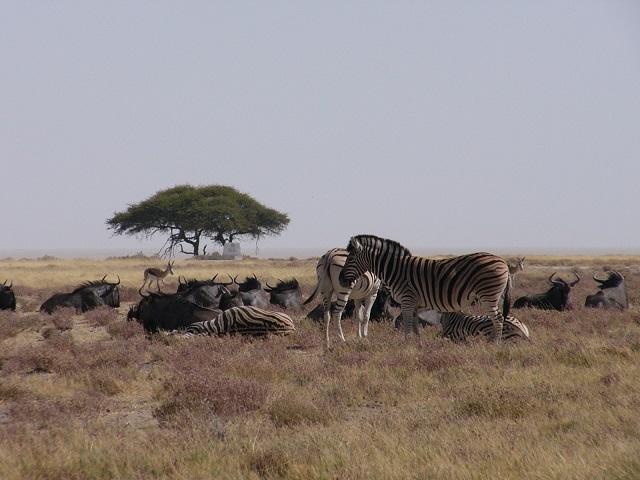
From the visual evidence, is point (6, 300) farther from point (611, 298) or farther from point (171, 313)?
point (611, 298)

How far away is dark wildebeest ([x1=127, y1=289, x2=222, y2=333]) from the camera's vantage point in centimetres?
1363

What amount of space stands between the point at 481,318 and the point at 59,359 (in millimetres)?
6571

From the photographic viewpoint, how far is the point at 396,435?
21.3 ft

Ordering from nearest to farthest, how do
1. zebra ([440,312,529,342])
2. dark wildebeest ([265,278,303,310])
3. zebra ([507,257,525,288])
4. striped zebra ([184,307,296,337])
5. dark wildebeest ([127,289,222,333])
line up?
zebra ([440,312,529,342])
striped zebra ([184,307,296,337])
dark wildebeest ([127,289,222,333])
dark wildebeest ([265,278,303,310])
zebra ([507,257,525,288])

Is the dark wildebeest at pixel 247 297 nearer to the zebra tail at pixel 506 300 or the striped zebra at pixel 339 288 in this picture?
the striped zebra at pixel 339 288

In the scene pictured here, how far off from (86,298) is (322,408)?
13943 millimetres

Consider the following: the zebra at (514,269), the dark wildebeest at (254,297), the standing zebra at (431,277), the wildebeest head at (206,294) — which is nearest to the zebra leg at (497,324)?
the standing zebra at (431,277)

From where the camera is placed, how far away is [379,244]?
13.3m

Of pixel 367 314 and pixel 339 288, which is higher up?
pixel 339 288

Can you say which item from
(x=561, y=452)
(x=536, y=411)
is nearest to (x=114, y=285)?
(x=536, y=411)

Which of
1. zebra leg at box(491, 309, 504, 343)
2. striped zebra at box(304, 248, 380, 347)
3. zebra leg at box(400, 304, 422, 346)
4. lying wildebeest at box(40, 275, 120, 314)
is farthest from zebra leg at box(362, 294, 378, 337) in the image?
lying wildebeest at box(40, 275, 120, 314)

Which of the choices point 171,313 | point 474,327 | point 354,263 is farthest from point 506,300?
point 171,313

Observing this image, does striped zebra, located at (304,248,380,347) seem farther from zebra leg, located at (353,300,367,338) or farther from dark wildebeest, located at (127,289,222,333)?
dark wildebeest, located at (127,289,222,333)

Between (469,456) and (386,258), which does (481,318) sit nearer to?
(386,258)
